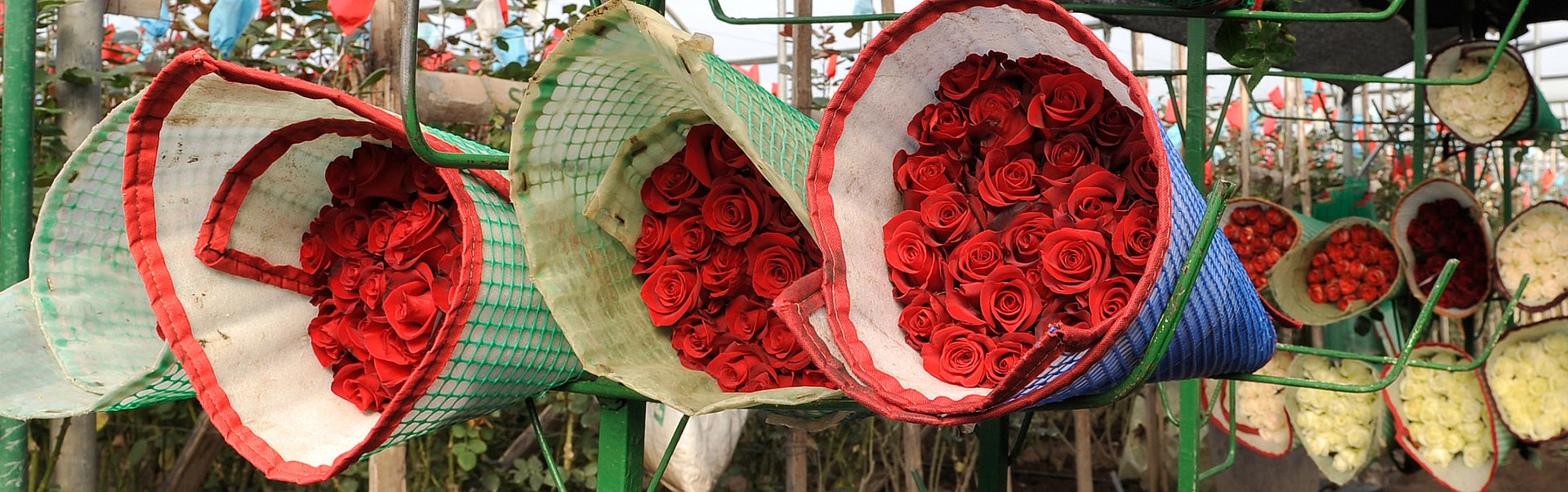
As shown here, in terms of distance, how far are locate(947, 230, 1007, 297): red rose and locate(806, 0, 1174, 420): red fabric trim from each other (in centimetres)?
9

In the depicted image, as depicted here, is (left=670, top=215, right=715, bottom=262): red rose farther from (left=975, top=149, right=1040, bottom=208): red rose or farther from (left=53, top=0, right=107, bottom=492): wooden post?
(left=53, top=0, right=107, bottom=492): wooden post

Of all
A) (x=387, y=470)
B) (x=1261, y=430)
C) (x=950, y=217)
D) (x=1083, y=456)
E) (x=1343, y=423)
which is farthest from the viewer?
(x=1083, y=456)

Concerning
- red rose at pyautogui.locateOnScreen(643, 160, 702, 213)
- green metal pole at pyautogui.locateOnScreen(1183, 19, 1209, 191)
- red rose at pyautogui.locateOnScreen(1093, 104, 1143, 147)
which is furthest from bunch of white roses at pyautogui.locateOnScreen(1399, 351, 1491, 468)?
red rose at pyautogui.locateOnScreen(643, 160, 702, 213)

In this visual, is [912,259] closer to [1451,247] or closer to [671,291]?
[671,291]

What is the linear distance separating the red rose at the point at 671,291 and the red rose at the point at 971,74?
0.89ft

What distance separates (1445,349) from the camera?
2012 mm

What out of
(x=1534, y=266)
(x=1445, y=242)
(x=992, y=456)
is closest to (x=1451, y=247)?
(x=1445, y=242)

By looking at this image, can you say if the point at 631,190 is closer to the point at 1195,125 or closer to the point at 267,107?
the point at 267,107

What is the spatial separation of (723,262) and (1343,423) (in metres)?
1.75

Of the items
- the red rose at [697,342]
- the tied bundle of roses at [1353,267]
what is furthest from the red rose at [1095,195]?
the tied bundle of roses at [1353,267]

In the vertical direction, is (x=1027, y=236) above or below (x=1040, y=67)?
below

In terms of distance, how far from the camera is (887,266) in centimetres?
80

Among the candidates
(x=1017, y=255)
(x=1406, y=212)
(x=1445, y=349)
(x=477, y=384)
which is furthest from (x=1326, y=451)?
(x=477, y=384)

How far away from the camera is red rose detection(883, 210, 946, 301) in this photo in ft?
2.57
